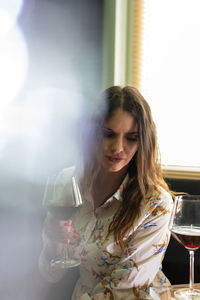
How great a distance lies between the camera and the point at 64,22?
6.97 ft

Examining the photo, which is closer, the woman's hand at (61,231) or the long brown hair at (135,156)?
the woman's hand at (61,231)

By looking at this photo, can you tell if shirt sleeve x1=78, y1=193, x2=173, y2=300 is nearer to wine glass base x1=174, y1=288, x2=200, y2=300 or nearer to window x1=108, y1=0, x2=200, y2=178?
wine glass base x1=174, y1=288, x2=200, y2=300

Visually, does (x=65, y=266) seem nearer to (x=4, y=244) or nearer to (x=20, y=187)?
(x=20, y=187)

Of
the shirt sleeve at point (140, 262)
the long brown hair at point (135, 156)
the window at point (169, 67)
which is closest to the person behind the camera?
the shirt sleeve at point (140, 262)

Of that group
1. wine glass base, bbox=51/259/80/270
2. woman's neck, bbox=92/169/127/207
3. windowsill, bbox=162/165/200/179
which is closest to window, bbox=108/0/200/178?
windowsill, bbox=162/165/200/179

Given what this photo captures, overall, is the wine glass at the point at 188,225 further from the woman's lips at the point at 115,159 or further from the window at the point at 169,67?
the window at the point at 169,67

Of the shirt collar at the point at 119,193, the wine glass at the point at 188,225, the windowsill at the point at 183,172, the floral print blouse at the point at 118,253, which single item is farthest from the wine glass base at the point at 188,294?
the windowsill at the point at 183,172

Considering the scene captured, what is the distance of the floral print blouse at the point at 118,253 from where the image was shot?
0.97m

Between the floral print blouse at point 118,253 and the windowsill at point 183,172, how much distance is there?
1072 millimetres

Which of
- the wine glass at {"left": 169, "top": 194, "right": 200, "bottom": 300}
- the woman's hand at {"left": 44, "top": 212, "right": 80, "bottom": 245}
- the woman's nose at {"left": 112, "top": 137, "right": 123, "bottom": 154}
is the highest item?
the woman's nose at {"left": 112, "top": 137, "right": 123, "bottom": 154}

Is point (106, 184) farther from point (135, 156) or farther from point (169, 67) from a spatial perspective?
point (169, 67)

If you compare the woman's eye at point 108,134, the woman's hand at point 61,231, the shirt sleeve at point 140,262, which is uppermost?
the woman's eye at point 108,134

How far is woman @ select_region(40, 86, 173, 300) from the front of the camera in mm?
990

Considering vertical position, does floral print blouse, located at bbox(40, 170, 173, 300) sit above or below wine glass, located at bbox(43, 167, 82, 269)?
below
